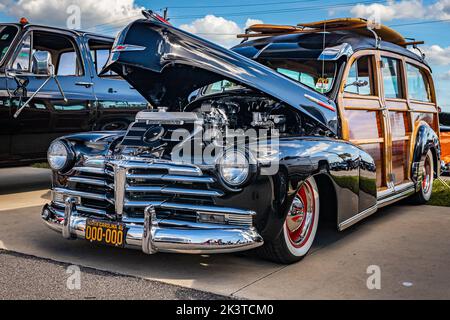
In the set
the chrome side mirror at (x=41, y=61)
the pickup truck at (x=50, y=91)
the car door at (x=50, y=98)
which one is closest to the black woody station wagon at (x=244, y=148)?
the chrome side mirror at (x=41, y=61)

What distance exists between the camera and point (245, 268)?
3.62 meters

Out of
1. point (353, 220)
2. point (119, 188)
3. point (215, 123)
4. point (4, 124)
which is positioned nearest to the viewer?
point (119, 188)

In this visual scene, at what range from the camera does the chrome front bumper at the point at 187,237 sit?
10.6 ft

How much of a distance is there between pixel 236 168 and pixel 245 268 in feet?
2.53

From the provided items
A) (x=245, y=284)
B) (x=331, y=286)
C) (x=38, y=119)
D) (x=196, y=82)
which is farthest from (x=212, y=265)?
(x=38, y=119)

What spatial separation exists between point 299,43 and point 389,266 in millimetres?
2201

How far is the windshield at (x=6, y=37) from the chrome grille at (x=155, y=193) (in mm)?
2920

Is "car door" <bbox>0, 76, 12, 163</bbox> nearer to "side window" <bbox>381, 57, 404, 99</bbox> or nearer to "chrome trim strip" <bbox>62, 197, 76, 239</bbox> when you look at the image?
"chrome trim strip" <bbox>62, 197, 76, 239</bbox>

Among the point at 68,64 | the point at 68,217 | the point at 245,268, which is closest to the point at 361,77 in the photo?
the point at 245,268

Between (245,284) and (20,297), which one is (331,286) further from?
(20,297)

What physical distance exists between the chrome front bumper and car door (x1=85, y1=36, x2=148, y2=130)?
12.0 feet

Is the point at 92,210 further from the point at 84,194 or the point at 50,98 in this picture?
the point at 50,98

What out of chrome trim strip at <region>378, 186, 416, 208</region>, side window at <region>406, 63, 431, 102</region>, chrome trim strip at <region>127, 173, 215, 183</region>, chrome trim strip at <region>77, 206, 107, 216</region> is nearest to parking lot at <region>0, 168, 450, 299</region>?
chrome trim strip at <region>378, 186, 416, 208</region>

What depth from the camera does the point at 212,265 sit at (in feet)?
12.1
